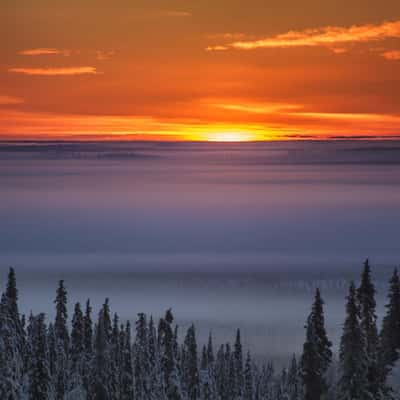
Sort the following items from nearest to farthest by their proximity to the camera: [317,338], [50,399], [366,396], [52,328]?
1. [366,396]
2. [317,338]
3. [50,399]
4. [52,328]

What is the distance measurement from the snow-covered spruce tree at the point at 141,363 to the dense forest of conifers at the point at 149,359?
154 millimetres

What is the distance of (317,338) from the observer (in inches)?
2180

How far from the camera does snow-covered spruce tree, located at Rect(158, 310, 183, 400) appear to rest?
72.6 meters

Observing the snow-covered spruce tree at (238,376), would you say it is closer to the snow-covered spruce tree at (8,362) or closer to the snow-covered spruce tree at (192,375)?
the snow-covered spruce tree at (192,375)

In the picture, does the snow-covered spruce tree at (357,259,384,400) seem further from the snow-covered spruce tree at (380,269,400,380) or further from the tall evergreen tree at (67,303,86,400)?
the tall evergreen tree at (67,303,86,400)

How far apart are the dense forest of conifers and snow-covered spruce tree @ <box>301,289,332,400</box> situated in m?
0.06

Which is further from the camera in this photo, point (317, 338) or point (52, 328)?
point (52, 328)

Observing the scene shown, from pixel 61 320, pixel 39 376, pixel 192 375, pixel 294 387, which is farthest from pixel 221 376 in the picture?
pixel 39 376

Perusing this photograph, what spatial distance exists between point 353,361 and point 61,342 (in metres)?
44.8

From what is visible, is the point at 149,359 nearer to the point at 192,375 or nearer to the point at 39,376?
the point at 192,375

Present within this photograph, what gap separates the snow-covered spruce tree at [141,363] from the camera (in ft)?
279

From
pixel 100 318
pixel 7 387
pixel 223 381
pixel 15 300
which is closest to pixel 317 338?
pixel 7 387

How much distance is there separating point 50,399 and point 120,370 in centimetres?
2124

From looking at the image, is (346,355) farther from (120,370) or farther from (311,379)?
(120,370)
